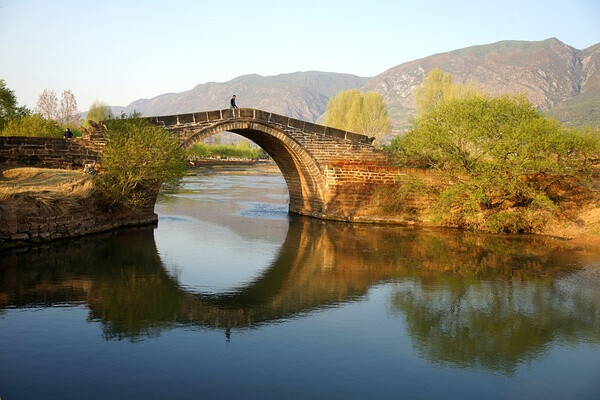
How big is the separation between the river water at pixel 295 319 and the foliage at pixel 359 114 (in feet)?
217

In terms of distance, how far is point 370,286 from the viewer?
14102 mm

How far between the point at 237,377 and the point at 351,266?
8.05 m

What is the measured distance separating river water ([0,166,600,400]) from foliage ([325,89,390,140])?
66223 millimetres

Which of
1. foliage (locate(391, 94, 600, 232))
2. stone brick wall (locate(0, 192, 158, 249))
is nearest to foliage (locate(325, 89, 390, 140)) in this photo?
foliage (locate(391, 94, 600, 232))

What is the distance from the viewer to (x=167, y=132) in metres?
21.0

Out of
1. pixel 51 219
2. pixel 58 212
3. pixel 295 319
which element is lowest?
pixel 295 319

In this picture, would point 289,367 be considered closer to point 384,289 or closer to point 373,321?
point 373,321

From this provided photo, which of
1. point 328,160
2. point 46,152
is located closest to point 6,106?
point 46,152

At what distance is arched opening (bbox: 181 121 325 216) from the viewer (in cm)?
2302

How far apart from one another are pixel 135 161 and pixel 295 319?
404 inches

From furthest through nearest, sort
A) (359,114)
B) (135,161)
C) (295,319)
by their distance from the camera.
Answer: (359,114), (135,161), (295,319)

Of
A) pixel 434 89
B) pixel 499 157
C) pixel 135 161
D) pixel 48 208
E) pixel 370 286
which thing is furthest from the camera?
pixel 434 89

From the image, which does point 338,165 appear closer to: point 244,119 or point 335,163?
point 335,163

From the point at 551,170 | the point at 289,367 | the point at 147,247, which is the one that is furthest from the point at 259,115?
the point at 289,367
